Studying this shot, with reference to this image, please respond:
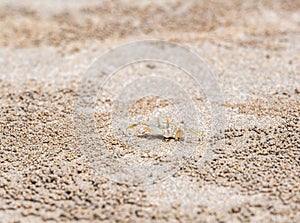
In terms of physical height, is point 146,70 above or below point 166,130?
above

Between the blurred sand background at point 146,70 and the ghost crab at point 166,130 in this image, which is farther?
the ghost crab at point 166,130

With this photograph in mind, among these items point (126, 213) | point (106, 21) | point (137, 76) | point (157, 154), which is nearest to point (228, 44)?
point (137, 76)

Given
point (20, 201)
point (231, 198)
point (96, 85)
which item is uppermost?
point (96, 85)

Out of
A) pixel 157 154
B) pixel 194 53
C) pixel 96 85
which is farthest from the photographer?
pixel 194 53

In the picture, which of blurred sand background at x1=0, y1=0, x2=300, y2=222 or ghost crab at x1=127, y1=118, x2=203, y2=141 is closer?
blurred sand background at x1=0, y1=0, x2=300, y2=222

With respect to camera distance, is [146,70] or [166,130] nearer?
[166,130]

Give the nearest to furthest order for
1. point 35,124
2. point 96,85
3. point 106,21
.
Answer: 1. point 35,124
2. point 96,85
3. point 106,21

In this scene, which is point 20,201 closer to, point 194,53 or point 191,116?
point 191,116

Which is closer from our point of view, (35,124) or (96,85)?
(35,124)
